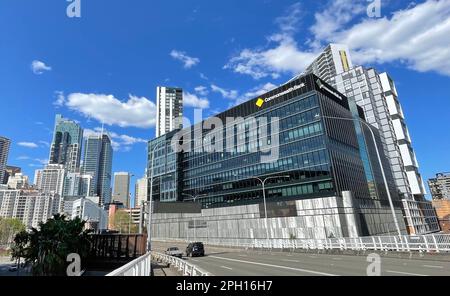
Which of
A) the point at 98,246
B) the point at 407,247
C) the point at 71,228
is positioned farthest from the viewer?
the point at 98,246

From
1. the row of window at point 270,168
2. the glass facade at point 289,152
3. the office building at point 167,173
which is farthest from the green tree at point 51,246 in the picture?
the office building at point 167,173

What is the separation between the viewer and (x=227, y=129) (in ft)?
288

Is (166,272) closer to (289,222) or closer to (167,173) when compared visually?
(289,222)

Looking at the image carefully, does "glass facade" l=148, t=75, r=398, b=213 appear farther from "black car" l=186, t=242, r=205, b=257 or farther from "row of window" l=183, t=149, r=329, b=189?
"black car" l=186, t=242, r=205, b=257

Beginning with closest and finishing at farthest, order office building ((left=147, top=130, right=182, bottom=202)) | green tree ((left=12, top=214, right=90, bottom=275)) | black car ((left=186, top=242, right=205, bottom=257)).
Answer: green tree ((left=12, top=214, right=90, bottom=275)) → black car ((left=186, top=242, right=205, bottom=257)) → office building ((left=147, top=130, right=182, bottom=202))

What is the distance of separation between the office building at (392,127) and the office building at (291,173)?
23.3 m

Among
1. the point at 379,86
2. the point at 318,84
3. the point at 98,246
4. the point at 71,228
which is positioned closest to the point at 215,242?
the point at 98,246

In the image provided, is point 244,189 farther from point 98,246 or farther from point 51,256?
point 51,256

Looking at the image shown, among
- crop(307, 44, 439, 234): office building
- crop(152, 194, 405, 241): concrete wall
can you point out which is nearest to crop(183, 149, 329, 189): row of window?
crop(152, 194, 405, 241): concrete wall

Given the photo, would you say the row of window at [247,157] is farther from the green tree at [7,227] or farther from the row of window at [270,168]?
the green tree at [7,227]

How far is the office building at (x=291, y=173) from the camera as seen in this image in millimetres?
61812

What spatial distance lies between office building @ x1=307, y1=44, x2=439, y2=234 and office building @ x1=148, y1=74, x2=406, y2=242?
23.3m

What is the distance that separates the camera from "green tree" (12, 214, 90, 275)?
29386 millimetres

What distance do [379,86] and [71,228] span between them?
13020 cm
